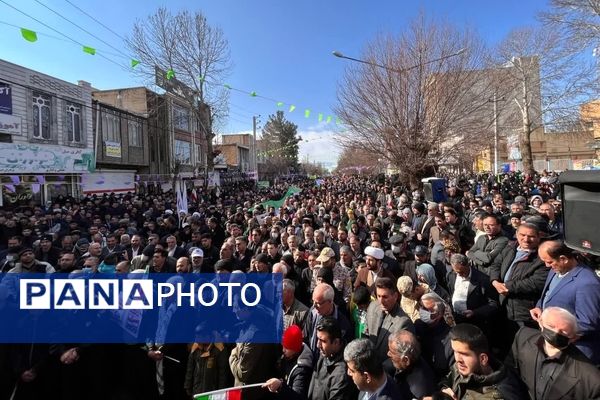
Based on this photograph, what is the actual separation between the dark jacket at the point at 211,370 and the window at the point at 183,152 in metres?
32.8

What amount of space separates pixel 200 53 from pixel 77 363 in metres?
22.8

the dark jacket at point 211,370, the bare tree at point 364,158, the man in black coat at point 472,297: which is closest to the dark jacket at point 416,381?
the man in black coat at point 472,297

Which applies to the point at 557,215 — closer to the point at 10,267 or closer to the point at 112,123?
the point at 10,267

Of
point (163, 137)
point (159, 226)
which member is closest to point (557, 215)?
point (159, 226)

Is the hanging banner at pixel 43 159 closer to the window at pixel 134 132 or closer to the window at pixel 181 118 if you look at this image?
the window at pixel 134 132

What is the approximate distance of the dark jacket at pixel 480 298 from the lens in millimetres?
3688

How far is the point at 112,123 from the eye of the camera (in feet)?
83.7

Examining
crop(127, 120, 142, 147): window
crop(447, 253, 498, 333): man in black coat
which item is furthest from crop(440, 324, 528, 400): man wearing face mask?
crop(127, 120, 142, 147): window

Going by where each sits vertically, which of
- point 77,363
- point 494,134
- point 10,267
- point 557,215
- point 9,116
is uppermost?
point 9,116

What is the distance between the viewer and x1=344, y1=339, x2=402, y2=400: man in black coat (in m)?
2.32

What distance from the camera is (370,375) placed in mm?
2326

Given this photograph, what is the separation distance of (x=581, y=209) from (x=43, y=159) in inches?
832

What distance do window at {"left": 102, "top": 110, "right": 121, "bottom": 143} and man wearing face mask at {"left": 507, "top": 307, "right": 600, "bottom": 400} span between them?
2681 centimetres

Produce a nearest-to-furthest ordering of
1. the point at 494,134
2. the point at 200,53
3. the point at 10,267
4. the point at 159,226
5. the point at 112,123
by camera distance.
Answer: the point at 10,267, the point at 159,226, the point at 494,134, the point at 200,53, the point at 112,123
